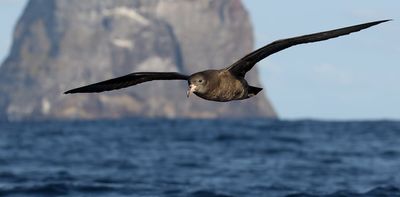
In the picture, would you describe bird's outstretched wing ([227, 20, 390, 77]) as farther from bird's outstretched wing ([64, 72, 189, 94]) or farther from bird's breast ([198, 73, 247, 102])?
bird's outstretched wing ([64, 72, 189, 94])

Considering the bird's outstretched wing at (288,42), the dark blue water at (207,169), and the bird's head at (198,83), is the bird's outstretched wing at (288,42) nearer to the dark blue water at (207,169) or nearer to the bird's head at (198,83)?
the bird's head at (198,83)

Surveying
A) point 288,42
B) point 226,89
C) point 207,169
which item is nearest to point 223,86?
point 226,89

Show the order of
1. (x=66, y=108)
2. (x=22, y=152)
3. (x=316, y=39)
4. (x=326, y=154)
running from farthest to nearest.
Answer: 1. (x=66, y=108)
2. (x=22, y=152)
3. (x=326, y=154)
4. (x=316, y=39)

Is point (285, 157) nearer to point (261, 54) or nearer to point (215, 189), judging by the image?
point (215, 189)

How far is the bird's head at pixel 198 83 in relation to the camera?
43.3 ft

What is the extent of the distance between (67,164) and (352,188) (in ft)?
35.4

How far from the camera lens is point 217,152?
37.5m

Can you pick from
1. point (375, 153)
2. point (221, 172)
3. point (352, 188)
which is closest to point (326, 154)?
point (375, 153)

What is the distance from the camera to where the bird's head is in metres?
13.2

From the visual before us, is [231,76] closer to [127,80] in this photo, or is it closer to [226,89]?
[226,89]

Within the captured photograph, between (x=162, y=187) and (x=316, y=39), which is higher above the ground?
(x=316, y=39)

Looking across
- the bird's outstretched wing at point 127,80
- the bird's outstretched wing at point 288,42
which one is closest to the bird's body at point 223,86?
the bird's outstretched wing at point 288,42

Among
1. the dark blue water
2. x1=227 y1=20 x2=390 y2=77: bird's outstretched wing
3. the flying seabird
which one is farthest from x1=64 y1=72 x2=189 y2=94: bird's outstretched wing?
the dark blue water

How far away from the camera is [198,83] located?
13289 millimetres
